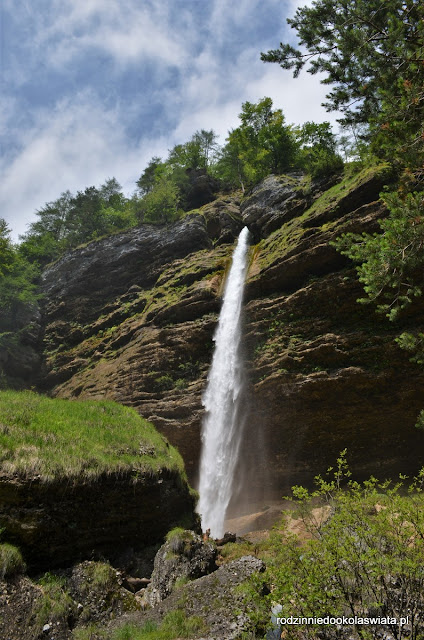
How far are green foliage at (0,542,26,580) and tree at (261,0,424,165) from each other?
11.9 meters

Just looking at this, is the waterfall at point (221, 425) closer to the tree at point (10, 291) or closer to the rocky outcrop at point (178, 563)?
the rocky outcrop at point (178, 563)

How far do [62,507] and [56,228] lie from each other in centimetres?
4727

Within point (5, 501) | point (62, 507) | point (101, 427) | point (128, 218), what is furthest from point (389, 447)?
point (128, 218)

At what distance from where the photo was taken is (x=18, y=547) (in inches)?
279

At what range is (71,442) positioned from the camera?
30.4 ft

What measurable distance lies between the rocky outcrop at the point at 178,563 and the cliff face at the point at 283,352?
26.6 feet

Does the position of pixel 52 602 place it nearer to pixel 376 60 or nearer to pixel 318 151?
Result: pixel 376 60

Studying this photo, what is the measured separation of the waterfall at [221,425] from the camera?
54.7 ft

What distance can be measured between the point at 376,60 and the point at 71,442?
1291 cm

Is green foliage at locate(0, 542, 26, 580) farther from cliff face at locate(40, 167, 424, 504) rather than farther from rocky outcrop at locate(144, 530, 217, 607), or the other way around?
cliff face at locate(40, 167, 424, 504)

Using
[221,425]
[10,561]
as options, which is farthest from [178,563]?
[221,425]

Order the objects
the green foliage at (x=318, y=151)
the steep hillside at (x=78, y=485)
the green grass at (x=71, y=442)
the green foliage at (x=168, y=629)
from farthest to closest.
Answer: the green foliage at (x=318, y=151) → the green grass at (x=71, y=442) → the steep hillside at (x=78, y=485) → the green foliage at (x=168, y=629)

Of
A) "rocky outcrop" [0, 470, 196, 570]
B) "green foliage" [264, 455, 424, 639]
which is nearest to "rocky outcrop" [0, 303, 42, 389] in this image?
"rocky outcrop" [0, 470, 196, 570]

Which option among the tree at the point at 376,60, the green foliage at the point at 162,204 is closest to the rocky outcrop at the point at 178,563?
the tree at the point at 376,60
